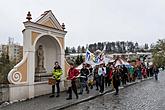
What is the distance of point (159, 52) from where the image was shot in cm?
10700

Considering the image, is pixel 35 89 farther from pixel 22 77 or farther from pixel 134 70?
pixel 134 70

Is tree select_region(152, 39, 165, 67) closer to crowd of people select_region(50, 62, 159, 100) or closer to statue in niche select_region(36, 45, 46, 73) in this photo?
crowd of people select_region(50, 62, 159, 100)

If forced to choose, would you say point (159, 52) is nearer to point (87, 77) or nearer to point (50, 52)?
point (87, 77)

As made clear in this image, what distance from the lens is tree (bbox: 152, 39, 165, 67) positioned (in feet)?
343

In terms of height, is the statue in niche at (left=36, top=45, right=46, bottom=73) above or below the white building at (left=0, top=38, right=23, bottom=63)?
below

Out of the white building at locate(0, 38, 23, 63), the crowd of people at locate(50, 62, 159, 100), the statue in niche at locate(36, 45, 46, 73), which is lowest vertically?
the crowd of people at locate(50, 62, 159, 100)

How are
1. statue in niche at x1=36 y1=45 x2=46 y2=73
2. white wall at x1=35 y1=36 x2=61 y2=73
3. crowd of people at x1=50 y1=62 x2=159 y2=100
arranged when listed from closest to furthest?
1. crowd of people at x1=50 y1=62 x2=159 y2=100
2. statue in niche at x1=36 y1=45 x2=46 y2=73
3. white wall at x1=35 y1=36 x2=61 y2=73

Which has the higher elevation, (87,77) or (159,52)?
(159,52)

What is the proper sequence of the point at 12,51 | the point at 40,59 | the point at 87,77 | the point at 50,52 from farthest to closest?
the point at 12,51
the point at 50,52
the point at 87,77
the point at 40,59

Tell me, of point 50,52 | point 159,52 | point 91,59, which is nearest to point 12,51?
point 159,52

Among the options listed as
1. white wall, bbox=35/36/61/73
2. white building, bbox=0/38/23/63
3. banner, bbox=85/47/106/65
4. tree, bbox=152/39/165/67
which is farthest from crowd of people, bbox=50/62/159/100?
tree, bbox=152/39/165/67

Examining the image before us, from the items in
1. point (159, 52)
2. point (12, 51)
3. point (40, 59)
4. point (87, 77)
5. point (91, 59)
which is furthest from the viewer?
point (159, 52)

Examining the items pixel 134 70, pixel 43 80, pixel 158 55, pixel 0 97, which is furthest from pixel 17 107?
pixel 158 55

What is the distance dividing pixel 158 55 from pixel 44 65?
302 ft
